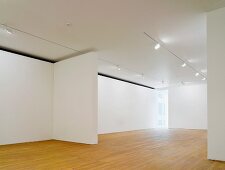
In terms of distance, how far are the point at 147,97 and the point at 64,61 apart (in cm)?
844

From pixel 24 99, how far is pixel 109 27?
380 centimetres

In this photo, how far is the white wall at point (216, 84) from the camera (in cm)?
378

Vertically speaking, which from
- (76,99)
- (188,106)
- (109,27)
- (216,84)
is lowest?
(188,106)

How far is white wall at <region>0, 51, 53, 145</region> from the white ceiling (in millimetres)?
511

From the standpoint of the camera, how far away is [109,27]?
4.90 meters

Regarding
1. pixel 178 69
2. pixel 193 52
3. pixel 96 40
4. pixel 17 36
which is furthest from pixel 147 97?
pixel 17 36

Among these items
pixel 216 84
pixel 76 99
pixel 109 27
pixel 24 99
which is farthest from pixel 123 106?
pixel 216 84

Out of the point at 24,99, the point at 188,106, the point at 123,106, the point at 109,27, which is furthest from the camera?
the point at 188,106

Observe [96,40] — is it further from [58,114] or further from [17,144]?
[17,144]

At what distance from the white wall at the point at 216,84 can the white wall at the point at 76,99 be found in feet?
11.2

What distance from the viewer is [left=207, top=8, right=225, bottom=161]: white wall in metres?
3.78

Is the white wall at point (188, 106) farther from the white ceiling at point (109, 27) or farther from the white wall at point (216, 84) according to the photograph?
the white wall at point (216, 84)

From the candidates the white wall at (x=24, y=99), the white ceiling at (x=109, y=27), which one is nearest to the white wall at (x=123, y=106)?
the white ceiling at (x=109, y=27)

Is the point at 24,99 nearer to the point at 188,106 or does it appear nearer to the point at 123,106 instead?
the point at 123,106
